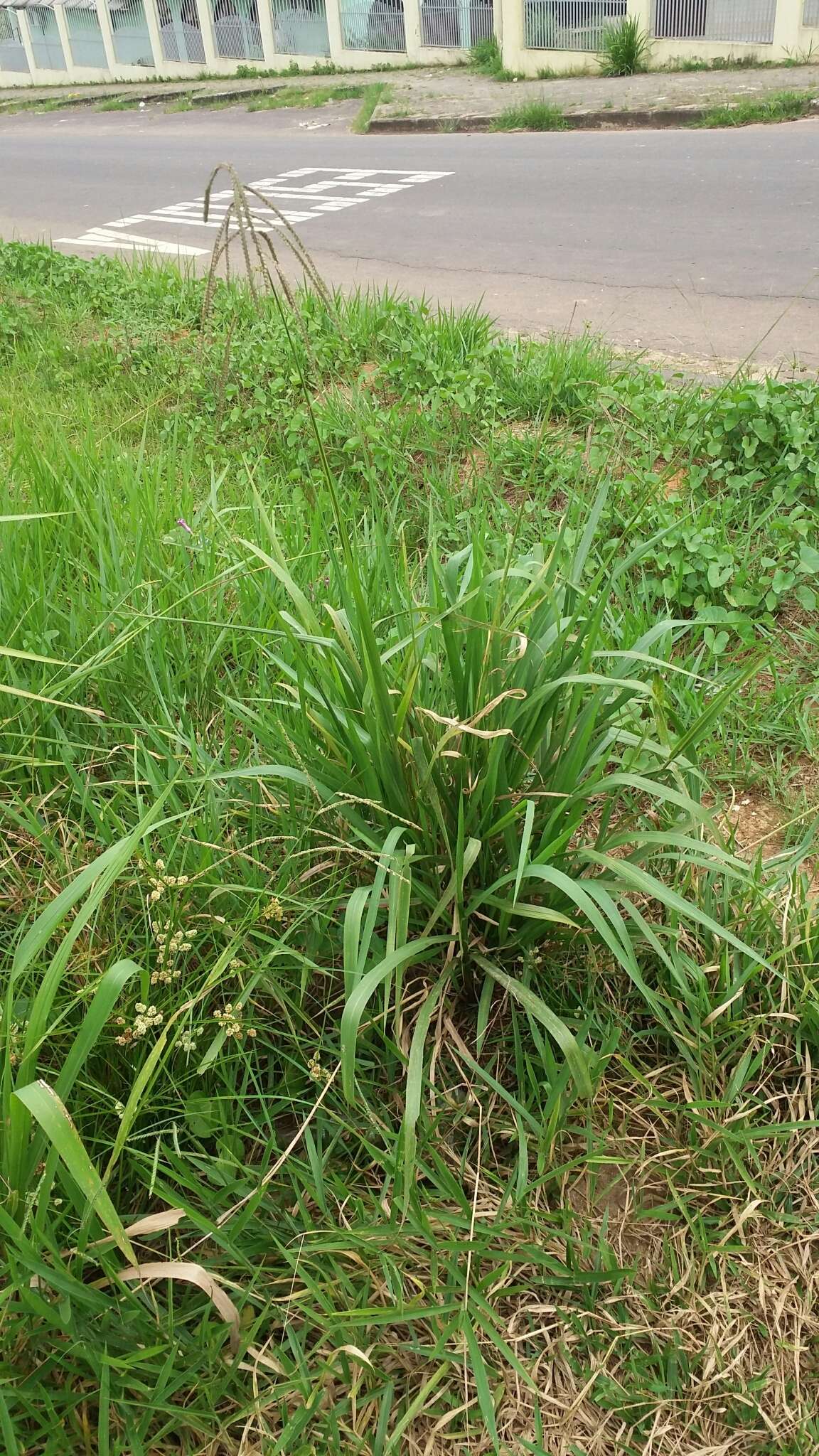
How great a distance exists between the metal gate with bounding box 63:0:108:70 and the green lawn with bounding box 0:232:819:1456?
31158mm

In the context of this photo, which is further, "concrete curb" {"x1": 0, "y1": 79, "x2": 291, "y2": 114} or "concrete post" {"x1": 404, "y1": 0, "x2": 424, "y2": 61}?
"concrete curb" {"x1": 0, "y1": 79, "x2": 291, "y2": 114}

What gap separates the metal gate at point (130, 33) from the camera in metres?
25.7

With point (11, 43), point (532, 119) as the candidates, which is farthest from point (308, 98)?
point (11, 43)

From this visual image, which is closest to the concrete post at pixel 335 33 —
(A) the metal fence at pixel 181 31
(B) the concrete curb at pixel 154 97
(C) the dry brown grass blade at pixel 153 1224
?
(B) the concrete curb at pixel 154 97

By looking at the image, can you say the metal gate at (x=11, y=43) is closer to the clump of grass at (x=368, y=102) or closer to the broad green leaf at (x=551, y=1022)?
the clump of grass at (x=368, y=102)

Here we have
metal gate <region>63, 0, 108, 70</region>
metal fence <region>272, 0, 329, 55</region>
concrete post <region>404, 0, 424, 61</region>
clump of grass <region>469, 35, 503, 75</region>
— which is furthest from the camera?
metal gate <region>63, 0, 108, 70</region>

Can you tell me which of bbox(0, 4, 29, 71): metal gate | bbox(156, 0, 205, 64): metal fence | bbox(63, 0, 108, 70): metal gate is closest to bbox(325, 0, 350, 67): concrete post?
bbox(156, 0, 205, 64): metal fence

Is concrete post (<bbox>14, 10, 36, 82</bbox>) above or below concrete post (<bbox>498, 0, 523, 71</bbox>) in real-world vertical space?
above

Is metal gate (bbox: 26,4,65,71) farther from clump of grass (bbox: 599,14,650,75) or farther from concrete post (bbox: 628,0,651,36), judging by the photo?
concrete post (bbox: 628,0,651,36)

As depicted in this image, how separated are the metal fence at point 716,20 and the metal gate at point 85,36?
61.1 ft

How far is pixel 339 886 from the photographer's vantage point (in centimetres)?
182

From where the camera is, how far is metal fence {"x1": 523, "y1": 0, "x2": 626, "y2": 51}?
1538 cm

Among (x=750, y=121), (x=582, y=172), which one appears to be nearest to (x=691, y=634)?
(x=582, y=172)

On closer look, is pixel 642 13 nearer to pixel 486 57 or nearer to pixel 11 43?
pixel 486 57
